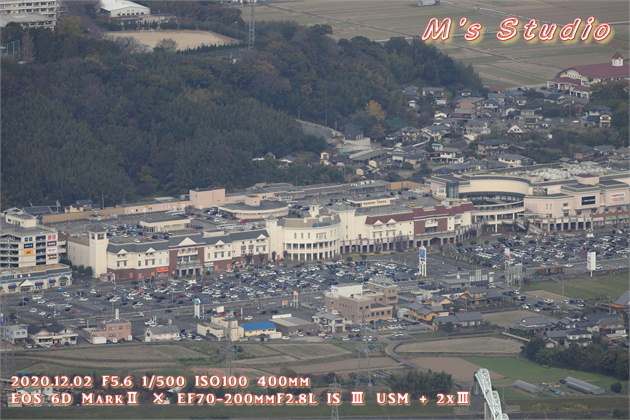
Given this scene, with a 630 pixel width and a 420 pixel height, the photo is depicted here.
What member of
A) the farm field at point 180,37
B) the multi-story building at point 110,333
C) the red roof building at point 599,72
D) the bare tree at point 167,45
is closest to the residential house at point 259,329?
the multi-story building at point 110,333

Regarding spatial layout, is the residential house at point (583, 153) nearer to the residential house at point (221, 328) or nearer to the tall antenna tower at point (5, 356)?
the residential house at point (221, 328)

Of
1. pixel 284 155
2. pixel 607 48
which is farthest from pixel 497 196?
pixel 607 48

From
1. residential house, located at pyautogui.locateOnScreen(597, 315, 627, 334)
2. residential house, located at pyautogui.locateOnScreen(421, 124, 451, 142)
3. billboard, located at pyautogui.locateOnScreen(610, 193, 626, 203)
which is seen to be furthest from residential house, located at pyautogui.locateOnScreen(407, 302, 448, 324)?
residential house, located at pyautogui.locateOnScreen(421, 124, 451, 142)

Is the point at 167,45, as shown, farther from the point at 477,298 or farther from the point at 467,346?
the point at 467,346

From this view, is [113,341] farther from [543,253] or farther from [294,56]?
[294,56]

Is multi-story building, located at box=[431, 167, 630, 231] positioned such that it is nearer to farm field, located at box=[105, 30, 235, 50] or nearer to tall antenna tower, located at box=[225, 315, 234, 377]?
tall antenna tower, located at box=[225, 315, 234, 377]
